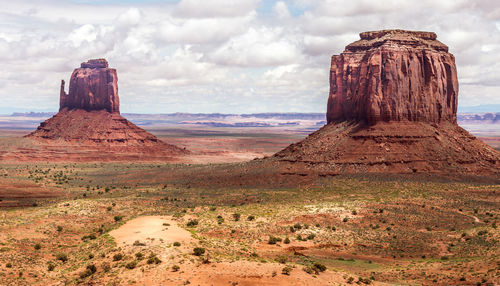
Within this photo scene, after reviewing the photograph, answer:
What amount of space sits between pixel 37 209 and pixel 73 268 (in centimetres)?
2604

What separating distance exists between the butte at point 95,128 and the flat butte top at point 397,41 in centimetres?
7216

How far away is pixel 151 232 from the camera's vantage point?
4503 centimetres

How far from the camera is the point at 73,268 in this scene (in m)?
39.6

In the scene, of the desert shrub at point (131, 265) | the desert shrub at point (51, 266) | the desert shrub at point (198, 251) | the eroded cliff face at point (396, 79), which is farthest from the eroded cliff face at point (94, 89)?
the desert shrub at point (131, 265)

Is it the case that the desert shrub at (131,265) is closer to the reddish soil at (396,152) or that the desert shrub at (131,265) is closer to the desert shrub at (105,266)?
the desert shrub at (105,266)

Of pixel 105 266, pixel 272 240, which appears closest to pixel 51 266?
pixel 105 266

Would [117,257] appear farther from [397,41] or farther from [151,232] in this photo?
[397,41]

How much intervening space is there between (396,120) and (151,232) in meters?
60.4

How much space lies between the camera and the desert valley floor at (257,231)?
36.7 metres

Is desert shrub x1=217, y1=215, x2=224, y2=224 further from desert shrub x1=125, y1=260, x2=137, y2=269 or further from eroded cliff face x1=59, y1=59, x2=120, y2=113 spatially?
eroded cliff face x1=59, y1=59, x2=120, y2=113

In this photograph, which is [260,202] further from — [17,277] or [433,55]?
[433,55]

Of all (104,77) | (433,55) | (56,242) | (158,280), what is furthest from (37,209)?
(104,77)

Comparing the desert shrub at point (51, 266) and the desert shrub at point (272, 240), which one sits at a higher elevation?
the desert shrub at point (272, 240)

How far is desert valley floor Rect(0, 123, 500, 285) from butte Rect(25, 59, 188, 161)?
5419cm
